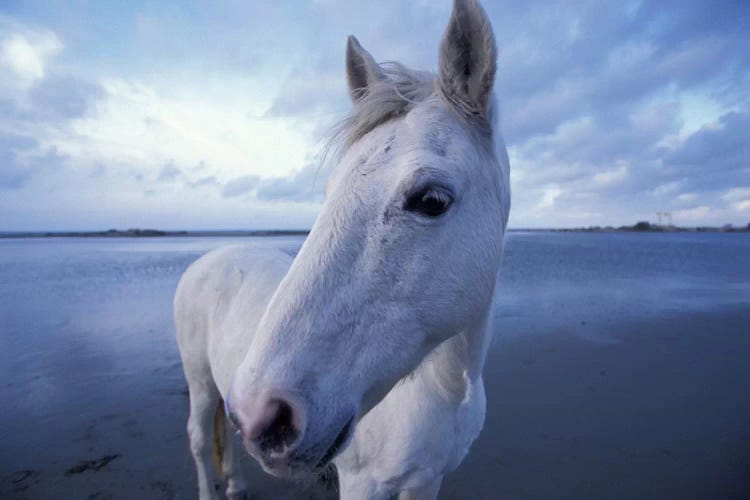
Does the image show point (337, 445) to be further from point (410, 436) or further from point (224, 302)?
point (224, 302)

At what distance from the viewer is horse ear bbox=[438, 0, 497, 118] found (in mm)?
1339

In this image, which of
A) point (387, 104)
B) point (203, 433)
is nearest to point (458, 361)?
point (387, 104)

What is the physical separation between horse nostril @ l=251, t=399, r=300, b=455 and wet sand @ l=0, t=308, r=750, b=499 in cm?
281

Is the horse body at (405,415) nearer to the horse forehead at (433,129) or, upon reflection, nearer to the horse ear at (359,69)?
the horse forehead at (433,129)

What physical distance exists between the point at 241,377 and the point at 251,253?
2547 mm

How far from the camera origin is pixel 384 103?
1.46m

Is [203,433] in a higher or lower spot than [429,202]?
lower

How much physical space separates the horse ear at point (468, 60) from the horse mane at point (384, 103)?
0.34ft

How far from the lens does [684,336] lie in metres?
6.95

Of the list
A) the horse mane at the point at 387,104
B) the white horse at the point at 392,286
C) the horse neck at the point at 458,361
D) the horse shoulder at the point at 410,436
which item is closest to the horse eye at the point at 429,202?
the white horse at the point at 392,286

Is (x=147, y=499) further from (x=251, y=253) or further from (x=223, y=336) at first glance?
(x=251, y=253)

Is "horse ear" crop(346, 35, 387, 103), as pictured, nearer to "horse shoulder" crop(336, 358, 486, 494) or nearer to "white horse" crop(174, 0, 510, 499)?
"white horse" crop(174, 0, 510, 499)

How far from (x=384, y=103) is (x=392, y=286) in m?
0.79

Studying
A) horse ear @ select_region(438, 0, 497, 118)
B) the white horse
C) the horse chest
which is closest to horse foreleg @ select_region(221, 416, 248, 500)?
the horse chest
